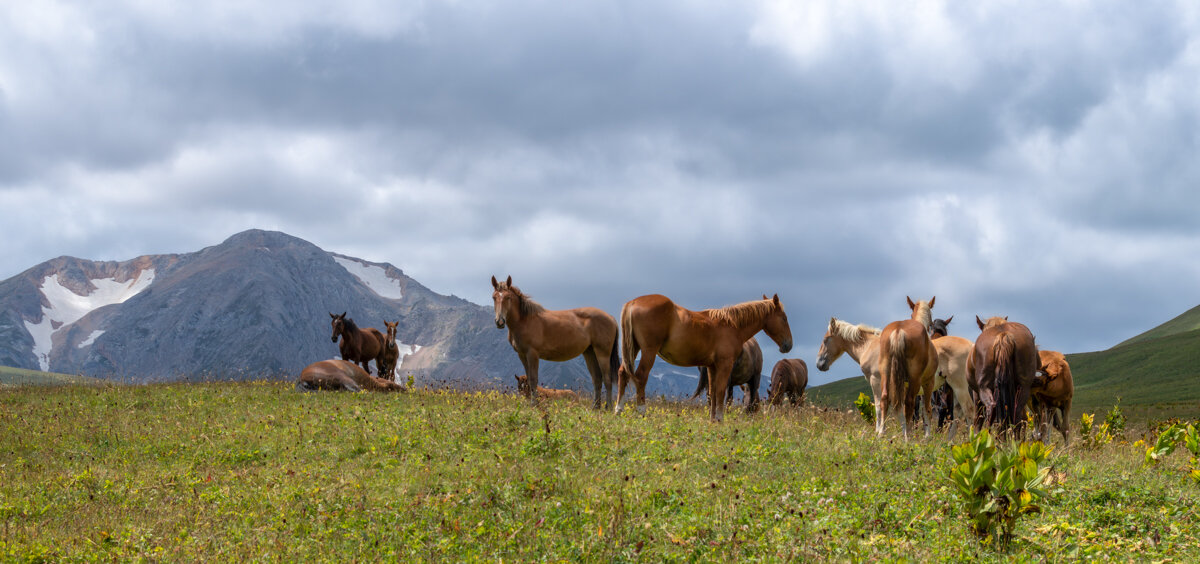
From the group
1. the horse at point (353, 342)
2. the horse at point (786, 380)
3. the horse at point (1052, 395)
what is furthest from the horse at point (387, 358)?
the horse at point (1052, 395)

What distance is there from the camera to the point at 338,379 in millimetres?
23875

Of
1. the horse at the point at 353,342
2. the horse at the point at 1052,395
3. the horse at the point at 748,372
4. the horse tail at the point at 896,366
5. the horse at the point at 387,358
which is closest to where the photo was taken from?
the horse tail at the point at 896,366

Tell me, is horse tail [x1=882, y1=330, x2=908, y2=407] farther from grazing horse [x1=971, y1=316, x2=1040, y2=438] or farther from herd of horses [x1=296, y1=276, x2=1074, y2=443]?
grazing horse [x1=971, y1=316, x2=1040, y2=438]

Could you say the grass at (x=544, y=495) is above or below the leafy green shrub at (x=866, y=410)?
below

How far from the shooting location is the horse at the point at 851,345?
18188 mm

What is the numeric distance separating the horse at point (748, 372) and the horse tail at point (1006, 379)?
7319 mm

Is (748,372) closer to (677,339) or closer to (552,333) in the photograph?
(677,339)

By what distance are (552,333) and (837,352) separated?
22.0 feet

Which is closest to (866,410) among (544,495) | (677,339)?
(677,339)

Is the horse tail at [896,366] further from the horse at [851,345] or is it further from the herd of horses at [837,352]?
the horse at [851,345]

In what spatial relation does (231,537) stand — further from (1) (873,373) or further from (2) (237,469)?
(1) (873,373)

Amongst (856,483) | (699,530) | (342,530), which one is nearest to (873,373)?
(856,483)

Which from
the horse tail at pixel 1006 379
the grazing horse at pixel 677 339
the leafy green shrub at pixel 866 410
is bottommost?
the leafy green shrub at pixel 866 410

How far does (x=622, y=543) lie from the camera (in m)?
9.05
